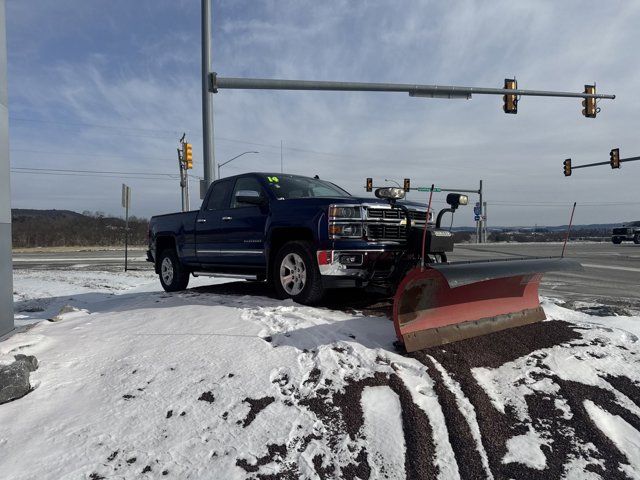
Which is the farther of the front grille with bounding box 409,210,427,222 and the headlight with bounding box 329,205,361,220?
the front grille with bounding box 409,210,427,222

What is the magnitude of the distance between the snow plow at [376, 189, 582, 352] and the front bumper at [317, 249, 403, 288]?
0.99 ft

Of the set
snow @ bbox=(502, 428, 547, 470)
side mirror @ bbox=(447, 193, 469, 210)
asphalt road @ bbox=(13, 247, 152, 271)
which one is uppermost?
side mirror @ bbox=(447, 193, 469, 210)

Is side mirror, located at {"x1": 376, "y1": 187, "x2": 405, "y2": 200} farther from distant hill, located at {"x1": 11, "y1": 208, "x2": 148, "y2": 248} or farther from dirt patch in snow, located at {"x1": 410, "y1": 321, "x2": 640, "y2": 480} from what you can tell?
distant hill, located at {"x1": 11, "y1": 208, "x2": 148, "y2": 248}

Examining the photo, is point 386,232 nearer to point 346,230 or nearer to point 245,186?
point 346,230

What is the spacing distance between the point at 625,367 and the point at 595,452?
1561 mm

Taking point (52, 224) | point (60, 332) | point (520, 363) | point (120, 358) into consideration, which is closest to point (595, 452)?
point (520, 363)

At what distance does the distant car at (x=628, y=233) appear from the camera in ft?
124

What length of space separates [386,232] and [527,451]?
3.01m

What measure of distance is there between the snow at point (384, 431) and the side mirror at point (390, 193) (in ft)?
8.60

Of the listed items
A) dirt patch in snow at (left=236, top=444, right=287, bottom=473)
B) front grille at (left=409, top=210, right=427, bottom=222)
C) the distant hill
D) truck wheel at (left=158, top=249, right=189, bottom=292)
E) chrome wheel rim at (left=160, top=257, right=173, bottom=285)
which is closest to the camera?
dirt patch in snow at (left=236, top=444, right=287, bottom=473)

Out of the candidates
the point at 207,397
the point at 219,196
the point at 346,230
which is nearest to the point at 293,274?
the point at 346,230

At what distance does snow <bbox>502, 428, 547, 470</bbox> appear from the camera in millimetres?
2834

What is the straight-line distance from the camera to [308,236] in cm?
558

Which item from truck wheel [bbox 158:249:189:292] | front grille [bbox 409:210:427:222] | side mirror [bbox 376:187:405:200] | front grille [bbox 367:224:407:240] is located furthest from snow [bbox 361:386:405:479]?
truck wheel [bbox 158:249:189:292]
